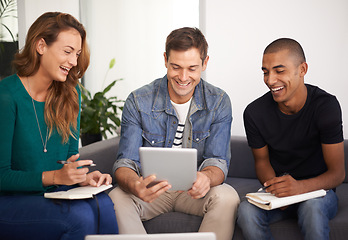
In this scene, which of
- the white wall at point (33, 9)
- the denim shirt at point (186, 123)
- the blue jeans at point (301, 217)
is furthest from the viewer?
the white wall at point (33, 9)

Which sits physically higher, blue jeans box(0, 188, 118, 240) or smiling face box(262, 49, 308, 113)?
smiling face box(262, 49, 308, 113)

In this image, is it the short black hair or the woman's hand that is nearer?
the woman's hand

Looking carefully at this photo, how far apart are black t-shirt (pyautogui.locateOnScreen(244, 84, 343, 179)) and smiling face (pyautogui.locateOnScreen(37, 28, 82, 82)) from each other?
101 cm

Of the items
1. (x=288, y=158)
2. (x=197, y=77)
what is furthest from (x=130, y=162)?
(x=288, y=158)

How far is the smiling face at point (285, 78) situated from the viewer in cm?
222

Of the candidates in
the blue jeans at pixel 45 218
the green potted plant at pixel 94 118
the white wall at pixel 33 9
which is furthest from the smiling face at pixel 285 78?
the white wall at pixel 33 9

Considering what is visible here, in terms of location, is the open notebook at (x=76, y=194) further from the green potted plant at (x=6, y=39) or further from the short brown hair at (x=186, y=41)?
the green potted plant at (x=6, y=39)

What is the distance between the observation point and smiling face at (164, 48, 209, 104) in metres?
2.21

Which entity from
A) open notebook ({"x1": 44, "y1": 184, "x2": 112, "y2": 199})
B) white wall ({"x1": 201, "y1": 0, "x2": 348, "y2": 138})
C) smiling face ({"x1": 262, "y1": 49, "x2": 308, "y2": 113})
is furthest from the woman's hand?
white wall ({"x1": 201, "y1": 0, "x2": 348, "y2": 138})

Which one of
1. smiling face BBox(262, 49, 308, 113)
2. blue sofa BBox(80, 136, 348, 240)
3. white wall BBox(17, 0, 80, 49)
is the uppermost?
white wall BBox(17, 0, 80, 49)

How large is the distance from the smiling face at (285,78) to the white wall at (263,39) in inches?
53.6

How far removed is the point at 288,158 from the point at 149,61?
9.09 ft

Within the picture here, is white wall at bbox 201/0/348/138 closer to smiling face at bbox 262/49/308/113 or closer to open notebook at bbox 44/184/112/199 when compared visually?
smiling face at bbox 262/49/308/113

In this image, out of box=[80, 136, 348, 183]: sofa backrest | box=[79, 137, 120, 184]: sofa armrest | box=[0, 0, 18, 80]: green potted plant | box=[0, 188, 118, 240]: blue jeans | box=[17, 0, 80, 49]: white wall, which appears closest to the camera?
box=[0, 188, 118, 240]: blue jeans
